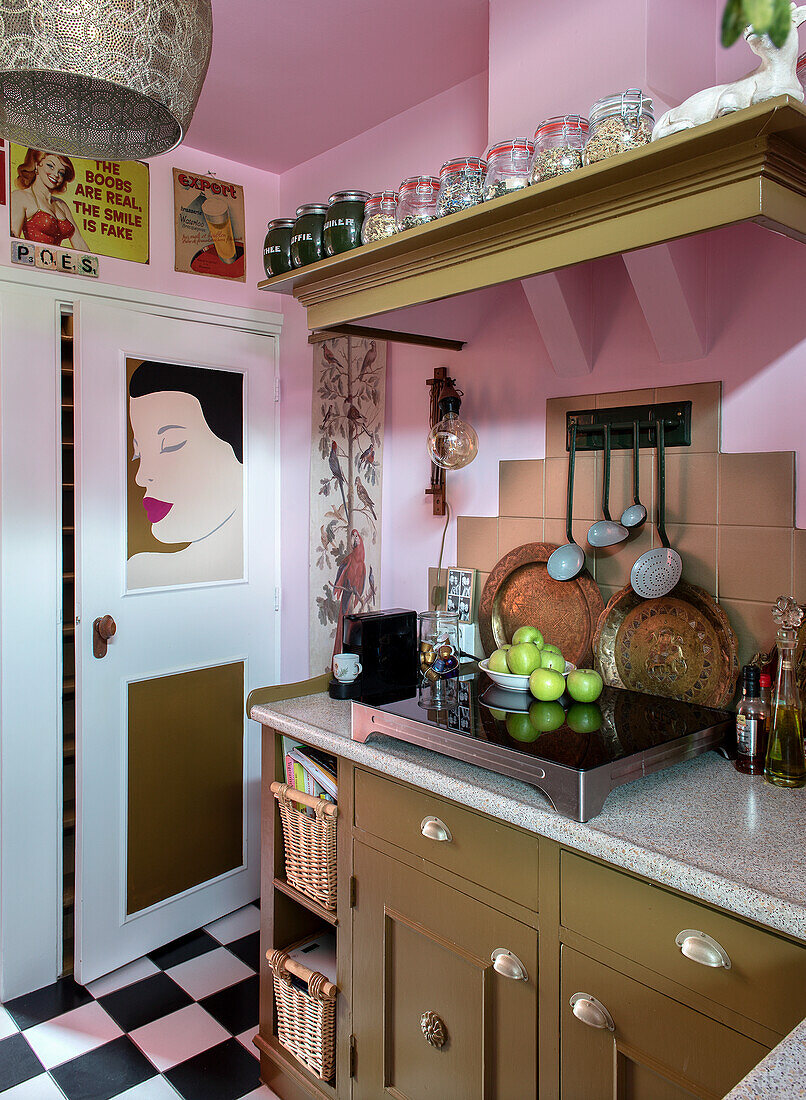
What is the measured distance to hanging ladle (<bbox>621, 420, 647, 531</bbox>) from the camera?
1740 millimetres

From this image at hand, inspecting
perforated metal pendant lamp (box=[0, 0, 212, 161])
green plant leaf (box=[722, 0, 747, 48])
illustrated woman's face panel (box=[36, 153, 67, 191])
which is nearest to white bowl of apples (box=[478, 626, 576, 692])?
perforated metal pendant lamp (box=[0, 0, 212, 161])

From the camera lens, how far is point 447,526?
7.37 ft

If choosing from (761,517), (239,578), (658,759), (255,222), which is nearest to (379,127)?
(255,222)

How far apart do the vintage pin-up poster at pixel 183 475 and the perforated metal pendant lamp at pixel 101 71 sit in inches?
53.3

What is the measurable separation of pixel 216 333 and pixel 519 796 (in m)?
1.93

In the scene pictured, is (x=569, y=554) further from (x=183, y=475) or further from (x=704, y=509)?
(x=183, y=475)

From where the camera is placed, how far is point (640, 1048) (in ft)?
3.83

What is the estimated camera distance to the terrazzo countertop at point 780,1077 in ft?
2.22

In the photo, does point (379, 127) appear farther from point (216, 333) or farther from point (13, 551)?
point (13, 551)

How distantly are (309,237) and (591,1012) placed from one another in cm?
160

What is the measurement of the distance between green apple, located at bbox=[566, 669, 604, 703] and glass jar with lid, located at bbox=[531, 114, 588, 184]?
3.05 feet

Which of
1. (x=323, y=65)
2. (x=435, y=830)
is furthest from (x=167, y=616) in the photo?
(x=323, y=65)

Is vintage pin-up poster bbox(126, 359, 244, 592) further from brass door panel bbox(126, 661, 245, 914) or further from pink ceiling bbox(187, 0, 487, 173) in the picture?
pink ceiling bbox(187, 0, 487, 173)

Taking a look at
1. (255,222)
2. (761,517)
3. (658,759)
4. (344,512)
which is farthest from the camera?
(255,222)
